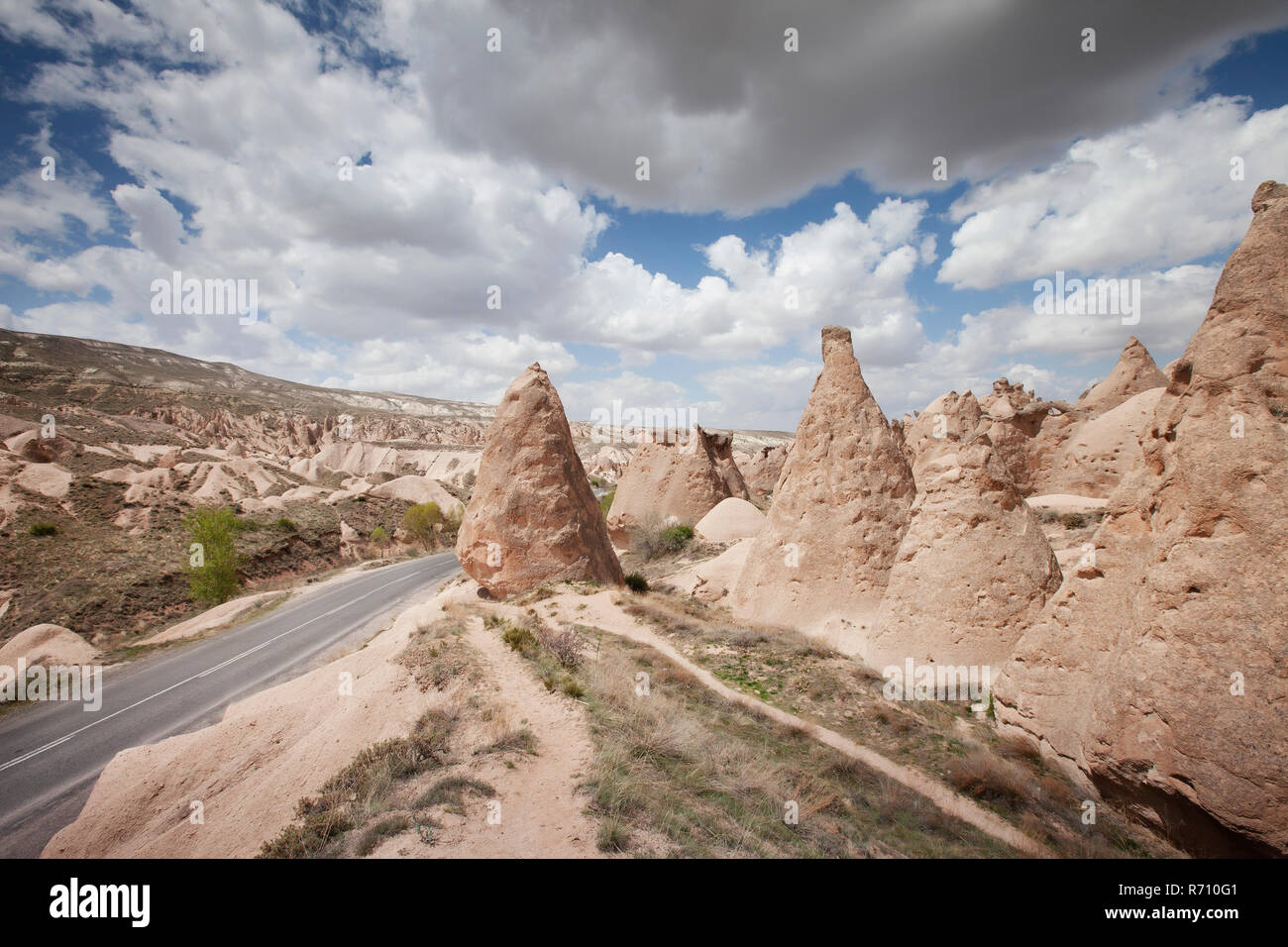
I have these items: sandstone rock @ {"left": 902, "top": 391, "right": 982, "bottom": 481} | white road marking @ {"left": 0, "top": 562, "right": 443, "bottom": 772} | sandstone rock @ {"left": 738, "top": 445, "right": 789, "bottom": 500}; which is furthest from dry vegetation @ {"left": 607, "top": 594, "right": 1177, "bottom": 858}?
sandstone rock @ {"left": 738, "top": 445, "right": 789, "bottom": 500}

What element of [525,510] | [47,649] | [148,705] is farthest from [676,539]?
[47,649]

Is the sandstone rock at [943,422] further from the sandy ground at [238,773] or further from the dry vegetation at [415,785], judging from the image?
the sandy ground at [238,773]

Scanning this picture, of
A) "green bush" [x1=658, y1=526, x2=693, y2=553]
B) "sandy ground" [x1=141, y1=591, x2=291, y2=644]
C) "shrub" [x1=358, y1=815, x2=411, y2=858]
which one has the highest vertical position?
"shrub" [x1=358, y1=815, x2=411, y2=858]

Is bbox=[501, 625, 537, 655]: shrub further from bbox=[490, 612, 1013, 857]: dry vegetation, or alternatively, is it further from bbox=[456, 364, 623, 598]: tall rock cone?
bbox=[456, 364, 623, 598]: tall rock cone

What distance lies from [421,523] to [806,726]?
108 feet

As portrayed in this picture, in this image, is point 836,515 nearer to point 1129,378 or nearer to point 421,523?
point 1129,378

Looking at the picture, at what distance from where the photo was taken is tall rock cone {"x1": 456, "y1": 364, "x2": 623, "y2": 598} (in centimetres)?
1251

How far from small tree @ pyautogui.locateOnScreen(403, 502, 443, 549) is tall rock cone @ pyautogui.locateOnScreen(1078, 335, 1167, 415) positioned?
113 ft

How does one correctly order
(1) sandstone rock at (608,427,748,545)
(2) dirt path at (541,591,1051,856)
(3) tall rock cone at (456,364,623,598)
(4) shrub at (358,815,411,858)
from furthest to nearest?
1. (1) sandstone rock at (608,427,748,545)
2. (3) tall rock cone at (456,364,623,598)
3. (2) dirt path at (541,591,1051,856)
4. (4) shrub at (358,815,411,858)

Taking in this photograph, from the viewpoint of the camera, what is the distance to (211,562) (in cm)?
2114

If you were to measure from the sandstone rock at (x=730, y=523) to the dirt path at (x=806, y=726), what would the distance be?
934 cm

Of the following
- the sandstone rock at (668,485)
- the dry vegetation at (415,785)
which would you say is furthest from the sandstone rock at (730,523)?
the dry vegetation at (415,785)
